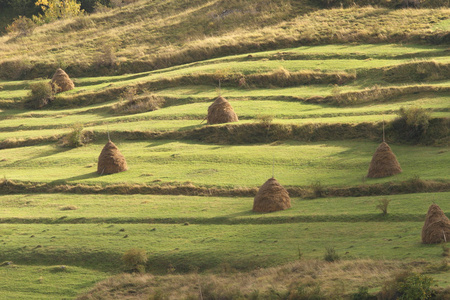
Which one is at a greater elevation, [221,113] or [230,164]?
[221,113]

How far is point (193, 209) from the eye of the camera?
35750 mm

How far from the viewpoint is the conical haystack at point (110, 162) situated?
43.1 m

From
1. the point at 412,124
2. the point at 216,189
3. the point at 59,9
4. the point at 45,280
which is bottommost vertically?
the point at 45,280

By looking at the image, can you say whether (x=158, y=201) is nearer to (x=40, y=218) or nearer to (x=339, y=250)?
(x=40, y=218)

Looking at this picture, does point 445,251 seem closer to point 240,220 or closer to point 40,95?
point 240,220

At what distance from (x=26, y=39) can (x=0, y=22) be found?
31817 mm

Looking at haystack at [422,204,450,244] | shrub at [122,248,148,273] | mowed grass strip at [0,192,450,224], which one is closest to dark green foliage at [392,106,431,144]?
mowed grass strip at [0,192,450,224]

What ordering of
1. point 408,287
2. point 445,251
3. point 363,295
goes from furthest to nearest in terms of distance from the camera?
point 445,251 < point 363,295 < point 408,287

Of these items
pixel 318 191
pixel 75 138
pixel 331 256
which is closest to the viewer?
pixel 331 256

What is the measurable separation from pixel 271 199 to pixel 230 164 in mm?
8649

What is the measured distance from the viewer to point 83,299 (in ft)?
90.5

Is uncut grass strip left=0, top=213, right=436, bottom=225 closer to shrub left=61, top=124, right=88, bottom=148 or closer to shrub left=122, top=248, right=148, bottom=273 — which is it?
shrub left=122, top=248, right=148, bottom=273

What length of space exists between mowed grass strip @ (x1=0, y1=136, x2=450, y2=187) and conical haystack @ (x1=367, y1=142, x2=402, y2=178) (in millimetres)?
484

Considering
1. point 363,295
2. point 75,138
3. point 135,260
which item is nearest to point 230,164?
point 75,138
